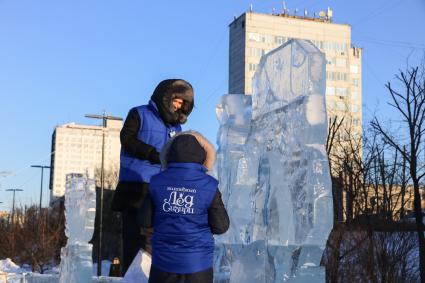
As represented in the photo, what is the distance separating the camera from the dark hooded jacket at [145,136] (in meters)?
4.18

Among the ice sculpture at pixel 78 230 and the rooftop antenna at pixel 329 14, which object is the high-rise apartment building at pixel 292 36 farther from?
the ice sculpture at pixel 78 230

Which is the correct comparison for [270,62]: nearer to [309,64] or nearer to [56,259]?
[309,64]

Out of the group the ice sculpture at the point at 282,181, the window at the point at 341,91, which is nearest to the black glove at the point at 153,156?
the ice sculpture at the point at 282,181

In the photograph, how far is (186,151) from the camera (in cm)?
335

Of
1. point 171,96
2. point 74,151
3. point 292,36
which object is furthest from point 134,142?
point 74,151

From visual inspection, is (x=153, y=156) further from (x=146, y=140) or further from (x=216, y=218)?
(x=216, y=218)

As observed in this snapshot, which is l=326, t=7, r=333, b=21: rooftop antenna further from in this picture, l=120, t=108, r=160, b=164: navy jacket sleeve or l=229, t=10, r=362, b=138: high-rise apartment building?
l=120, t=108, r=160, b=164: navy jacket sleeve

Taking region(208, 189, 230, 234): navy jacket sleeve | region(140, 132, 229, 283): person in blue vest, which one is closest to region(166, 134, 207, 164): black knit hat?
region(140, 132, 229, 283): person in blue vest

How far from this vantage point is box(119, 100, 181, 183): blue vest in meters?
4.22

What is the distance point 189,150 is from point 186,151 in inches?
0.7

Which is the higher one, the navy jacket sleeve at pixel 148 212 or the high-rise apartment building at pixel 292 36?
the high-rise apartment building at pixel 292 36

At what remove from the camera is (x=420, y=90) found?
16.3 metres

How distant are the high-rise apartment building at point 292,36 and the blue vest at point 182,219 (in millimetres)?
82889

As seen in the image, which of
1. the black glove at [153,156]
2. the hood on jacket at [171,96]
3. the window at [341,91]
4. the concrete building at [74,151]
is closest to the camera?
the black glove at [153,156]
